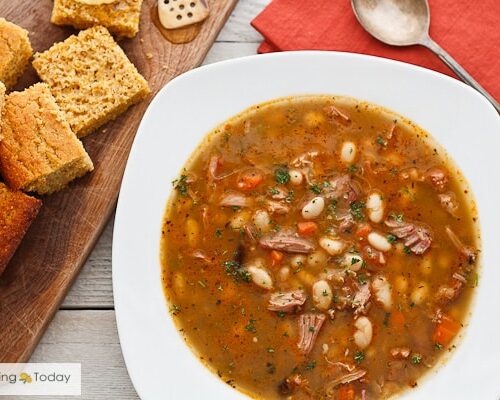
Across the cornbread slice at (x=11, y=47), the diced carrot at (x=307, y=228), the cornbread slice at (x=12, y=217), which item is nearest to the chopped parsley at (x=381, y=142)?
the diced carrot at (x=307, y=228)

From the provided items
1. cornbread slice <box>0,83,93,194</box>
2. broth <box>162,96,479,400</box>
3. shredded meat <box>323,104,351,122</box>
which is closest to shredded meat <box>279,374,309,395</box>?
broth <box>162,96,479,400</box>

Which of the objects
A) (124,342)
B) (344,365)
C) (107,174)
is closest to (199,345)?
(124,342)

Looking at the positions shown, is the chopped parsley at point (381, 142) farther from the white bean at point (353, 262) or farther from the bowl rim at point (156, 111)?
the white bean at point (353, 262)

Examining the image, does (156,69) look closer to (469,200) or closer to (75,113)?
(75,113)

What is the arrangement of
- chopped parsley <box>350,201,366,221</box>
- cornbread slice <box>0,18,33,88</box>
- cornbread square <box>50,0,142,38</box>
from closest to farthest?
chopped parsley <box>350,201,366,221</box>
cornbread slice <box>0,18,33,88</box>
cornbread square <box>50,0,142,38</box>

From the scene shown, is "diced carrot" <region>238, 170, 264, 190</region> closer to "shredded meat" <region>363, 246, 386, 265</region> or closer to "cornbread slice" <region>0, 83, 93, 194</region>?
"shredded meat" <region>363, 246, 386, 265</region>
